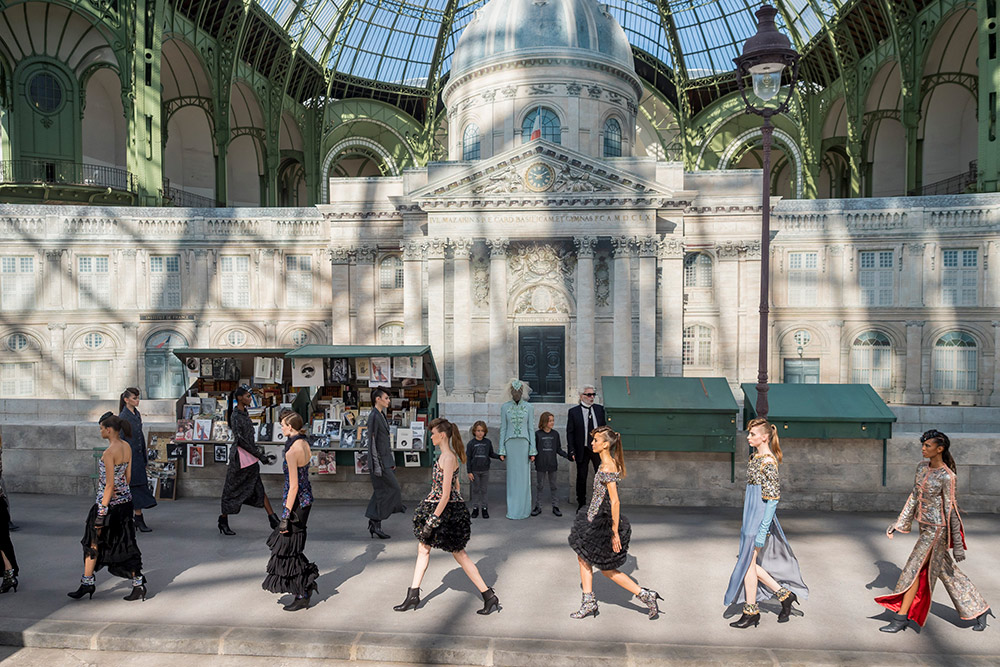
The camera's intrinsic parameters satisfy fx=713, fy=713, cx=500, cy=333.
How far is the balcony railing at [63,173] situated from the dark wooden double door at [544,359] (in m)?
22.4

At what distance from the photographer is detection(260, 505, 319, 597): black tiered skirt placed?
7527 millimetres

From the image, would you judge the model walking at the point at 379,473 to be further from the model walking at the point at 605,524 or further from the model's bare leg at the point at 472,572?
the model walking at the point at 605,524

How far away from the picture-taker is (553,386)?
1228 inches

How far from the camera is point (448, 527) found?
24.9 feet

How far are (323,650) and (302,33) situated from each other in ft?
152

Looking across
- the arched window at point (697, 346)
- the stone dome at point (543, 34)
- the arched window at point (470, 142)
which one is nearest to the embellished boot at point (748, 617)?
the arched window at point (697, 346)

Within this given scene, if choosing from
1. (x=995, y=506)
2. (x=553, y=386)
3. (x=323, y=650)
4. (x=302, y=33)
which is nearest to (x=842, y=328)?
(x=553, y=386)

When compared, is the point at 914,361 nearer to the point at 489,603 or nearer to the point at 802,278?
the point at 802,278

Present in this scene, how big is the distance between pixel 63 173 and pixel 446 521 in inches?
1493

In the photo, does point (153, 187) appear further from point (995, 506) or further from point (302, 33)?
point (995, 506)

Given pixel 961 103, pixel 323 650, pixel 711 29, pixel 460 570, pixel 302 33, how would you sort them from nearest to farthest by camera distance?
1. pixel 323 650
2. pixel 460 570
3. pixel 961 103
4. pixel 302 33
5. pixel 711 29

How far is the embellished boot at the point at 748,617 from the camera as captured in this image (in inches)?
283

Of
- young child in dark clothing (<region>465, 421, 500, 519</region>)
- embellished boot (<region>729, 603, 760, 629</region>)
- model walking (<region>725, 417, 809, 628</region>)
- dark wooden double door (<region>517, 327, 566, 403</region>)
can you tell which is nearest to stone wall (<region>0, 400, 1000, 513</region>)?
young child in dark clothing (<region>465, 421, 500, 519</region>)

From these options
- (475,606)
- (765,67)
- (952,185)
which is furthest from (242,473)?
(952,185)
